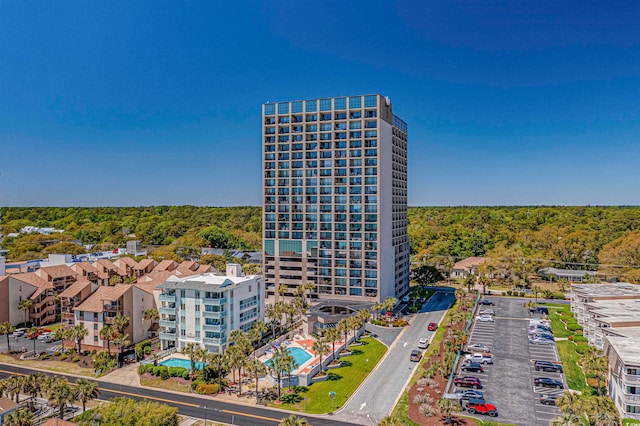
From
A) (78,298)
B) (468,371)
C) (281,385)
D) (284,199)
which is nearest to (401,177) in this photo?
(284,199)

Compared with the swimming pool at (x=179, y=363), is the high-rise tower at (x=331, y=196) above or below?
above

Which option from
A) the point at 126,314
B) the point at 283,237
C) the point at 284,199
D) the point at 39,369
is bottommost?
the point at 39,369

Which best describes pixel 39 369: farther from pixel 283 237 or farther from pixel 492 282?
pixel 492 282

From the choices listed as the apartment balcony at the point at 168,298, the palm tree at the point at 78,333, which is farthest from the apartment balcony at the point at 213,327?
the palm tree at the point at 78,333

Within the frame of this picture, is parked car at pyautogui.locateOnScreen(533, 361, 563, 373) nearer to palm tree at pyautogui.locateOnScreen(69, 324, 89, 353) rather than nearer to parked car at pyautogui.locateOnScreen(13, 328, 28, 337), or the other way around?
palm tree at pyautogui.locateOnScreen(69, 324, 89, 353)

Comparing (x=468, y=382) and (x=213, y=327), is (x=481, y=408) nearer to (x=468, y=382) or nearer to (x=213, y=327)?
(x=468, y=382)

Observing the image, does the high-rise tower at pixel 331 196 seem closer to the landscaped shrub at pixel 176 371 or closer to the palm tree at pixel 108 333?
the palm tree at pixel 108 333

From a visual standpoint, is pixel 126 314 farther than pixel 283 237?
No
